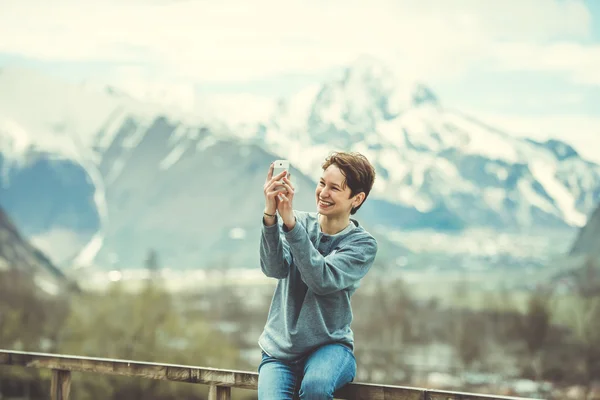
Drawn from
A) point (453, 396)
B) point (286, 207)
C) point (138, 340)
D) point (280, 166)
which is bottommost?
point (453, 396)

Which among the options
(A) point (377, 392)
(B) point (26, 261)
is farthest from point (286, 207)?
(B) point (26, 261)

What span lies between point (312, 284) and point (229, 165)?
76.9 metres

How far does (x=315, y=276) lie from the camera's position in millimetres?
2170

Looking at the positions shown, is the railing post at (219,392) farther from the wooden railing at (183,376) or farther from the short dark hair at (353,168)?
the short dark hair at (353,168)

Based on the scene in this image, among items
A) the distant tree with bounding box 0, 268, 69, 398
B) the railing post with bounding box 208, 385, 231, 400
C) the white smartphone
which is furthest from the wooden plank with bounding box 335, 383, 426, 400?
the distant tree with bounding box 0, 268, 69, 398

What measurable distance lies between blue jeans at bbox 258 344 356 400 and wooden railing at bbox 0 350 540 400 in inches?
3.7

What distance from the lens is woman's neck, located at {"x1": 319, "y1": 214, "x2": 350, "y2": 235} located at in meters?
2.40

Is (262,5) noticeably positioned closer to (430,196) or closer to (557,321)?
(430,196)

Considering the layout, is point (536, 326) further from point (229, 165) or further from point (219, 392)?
point (219, 392)

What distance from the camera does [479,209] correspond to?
74125mm

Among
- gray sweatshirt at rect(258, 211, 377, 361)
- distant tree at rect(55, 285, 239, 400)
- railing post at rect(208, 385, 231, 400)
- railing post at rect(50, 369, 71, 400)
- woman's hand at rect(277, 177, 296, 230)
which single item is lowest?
railing post at rect(208, 385, 231, 400)

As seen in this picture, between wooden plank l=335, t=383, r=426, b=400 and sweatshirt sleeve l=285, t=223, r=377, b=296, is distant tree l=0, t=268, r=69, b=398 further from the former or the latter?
sweatshirt sleeve l=285, t=223, r=377, b=296

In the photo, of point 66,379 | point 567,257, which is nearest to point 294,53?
point 567,257

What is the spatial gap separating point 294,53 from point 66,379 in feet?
241
